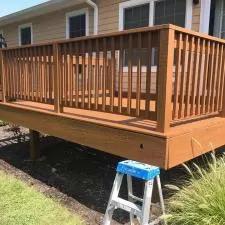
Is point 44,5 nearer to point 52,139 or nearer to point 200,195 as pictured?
point 52,139

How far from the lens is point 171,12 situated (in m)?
6.39

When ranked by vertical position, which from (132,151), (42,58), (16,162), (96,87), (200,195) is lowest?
(16,162)

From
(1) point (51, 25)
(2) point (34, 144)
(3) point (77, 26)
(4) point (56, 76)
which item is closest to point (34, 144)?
(2) point (34, 144)

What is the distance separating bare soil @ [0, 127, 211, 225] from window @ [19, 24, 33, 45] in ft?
19.8

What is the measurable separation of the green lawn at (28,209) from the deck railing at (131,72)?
3.91 ft

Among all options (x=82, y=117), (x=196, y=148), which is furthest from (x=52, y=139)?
(x=196, y=148)

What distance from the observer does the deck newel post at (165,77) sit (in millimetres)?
2635

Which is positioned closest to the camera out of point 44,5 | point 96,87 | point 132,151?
point 132,151

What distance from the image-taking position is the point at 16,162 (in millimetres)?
5609

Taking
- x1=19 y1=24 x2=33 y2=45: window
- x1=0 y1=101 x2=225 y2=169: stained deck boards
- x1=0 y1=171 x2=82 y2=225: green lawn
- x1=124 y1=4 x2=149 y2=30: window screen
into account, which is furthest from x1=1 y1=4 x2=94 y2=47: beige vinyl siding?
x1=0 y1=171 x2=82 y2=225: green lawn

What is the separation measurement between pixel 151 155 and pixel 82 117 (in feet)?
4.04

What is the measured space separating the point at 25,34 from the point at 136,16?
661 cm

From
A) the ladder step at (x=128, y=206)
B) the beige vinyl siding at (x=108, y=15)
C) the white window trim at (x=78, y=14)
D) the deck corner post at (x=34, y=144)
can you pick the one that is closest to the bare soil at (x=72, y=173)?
the deck corner post at (x=34, y=144)

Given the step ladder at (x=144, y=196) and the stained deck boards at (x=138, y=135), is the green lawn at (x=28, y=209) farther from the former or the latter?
the stained deck boards at (x=138, y=135)
